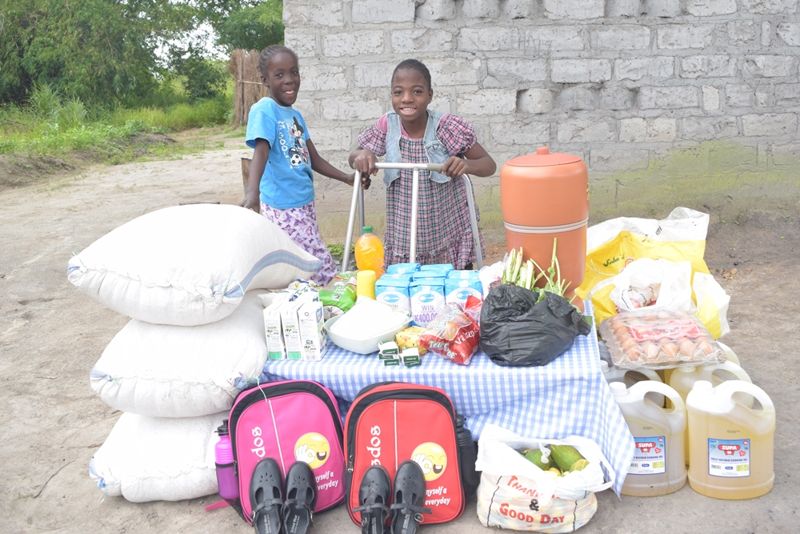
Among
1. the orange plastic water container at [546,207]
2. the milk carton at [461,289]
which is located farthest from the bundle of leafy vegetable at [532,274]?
the milk carton at [461,289]

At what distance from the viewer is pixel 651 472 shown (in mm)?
2967

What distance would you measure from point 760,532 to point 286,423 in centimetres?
174

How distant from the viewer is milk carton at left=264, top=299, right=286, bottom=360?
10.1ft

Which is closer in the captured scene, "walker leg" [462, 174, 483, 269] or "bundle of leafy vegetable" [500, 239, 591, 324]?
"bundle of leafy vegetable" [500, 239, 591, 324]

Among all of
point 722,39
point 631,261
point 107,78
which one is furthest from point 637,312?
point 107,78

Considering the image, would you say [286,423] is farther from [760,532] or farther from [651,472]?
[760,532]

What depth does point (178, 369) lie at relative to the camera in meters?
2.94

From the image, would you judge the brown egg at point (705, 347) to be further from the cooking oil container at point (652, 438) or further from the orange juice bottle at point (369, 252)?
the orange juice bottle at point (369, 252)

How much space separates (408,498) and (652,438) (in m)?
0.96

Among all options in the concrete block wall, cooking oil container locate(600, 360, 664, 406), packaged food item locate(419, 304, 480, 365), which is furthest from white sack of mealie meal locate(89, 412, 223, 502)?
the concrete block wall

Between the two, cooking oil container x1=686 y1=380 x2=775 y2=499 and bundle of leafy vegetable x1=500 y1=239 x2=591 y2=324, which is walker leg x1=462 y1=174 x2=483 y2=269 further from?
cooking oil container x1=686 y1=380 x2=775 y2=499

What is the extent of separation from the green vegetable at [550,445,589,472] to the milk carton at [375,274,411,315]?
0.84 metres

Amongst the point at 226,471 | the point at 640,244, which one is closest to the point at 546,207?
the point at 640,244

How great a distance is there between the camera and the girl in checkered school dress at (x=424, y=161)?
3.69 metres
